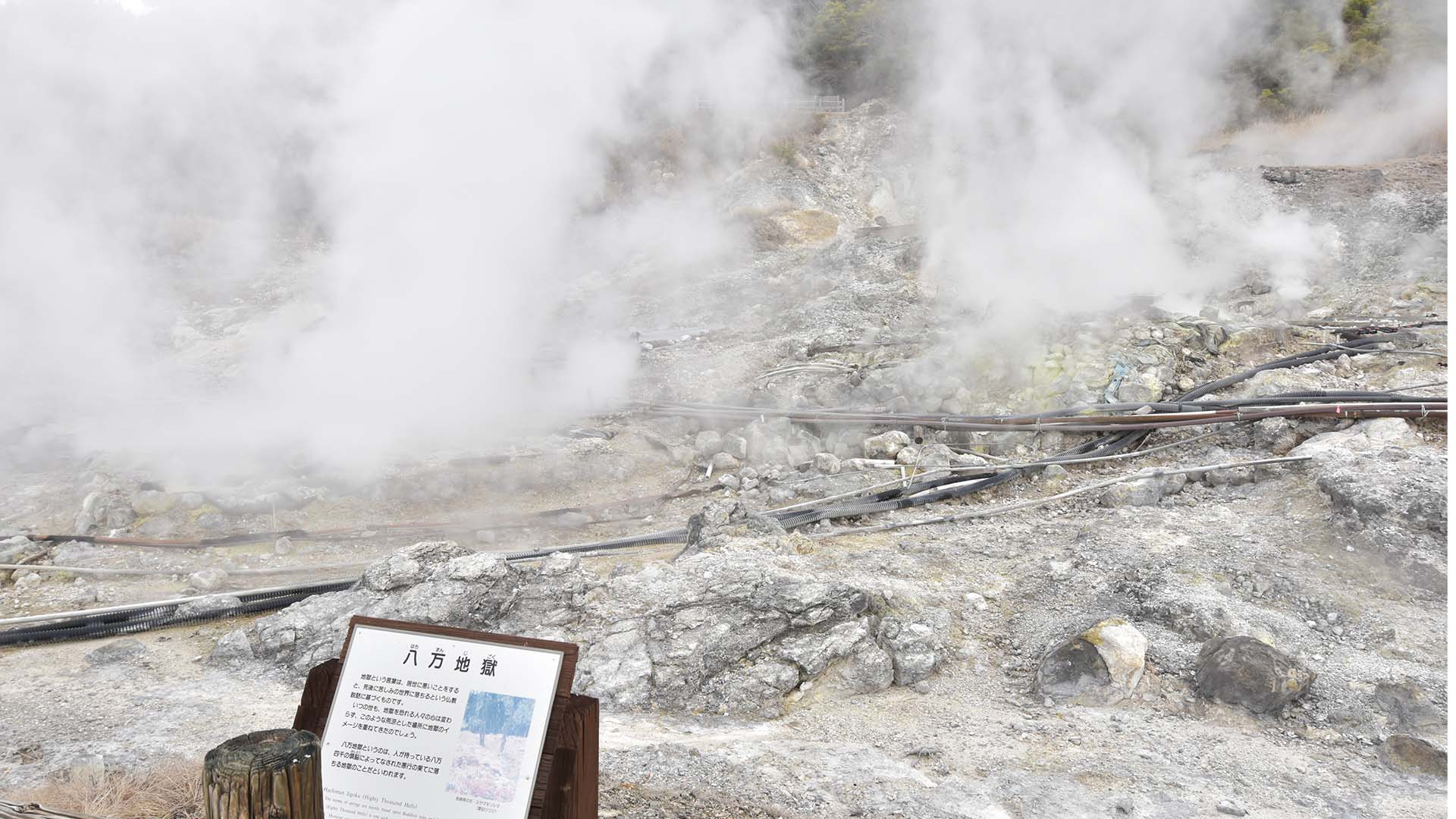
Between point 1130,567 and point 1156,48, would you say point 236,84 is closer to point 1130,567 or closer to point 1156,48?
point 1130,567

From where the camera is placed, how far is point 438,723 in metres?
1.92

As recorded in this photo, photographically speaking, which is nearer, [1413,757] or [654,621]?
[1413,757]

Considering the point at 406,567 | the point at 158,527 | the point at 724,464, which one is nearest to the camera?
the point at 406,567

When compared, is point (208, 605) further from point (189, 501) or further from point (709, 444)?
point (709, 444)

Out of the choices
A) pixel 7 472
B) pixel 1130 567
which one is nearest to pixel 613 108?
pixel 7 472

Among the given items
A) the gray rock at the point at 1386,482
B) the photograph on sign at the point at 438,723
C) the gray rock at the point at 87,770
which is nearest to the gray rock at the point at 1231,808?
the photograph on sign at the point at 438,723

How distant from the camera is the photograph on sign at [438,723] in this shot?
186 cm

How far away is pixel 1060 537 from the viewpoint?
5.47 metres

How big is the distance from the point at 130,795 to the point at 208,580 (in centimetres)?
291

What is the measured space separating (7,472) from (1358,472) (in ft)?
36.0

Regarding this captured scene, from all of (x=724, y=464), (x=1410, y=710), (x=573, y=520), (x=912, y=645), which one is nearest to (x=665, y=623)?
(x=912, y=645)

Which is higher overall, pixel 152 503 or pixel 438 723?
pixel 152 503

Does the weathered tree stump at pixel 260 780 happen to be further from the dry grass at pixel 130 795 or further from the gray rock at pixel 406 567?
the gray rock at pixel 406 567

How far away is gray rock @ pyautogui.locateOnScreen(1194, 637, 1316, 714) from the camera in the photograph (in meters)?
3.52
